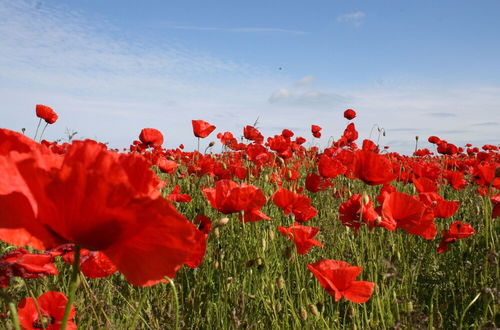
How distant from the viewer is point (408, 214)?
1.81 metres

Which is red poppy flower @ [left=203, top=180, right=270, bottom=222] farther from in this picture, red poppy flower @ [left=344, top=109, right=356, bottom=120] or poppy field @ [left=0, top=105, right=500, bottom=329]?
red poppy flower @ [left=344, top=109, right=356, bottom=120]

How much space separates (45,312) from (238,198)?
0.83m

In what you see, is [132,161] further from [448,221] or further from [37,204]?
[448,221]

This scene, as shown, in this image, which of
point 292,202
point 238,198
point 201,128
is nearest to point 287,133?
point 201,128

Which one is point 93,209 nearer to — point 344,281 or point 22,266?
point 22,266

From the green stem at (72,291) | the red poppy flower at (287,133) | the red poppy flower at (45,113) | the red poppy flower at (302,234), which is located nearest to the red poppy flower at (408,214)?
the red poppy flower at (302,234)

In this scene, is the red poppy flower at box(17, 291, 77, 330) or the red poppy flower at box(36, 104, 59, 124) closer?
the red poppy flower at box(17, 291, 77, 330)

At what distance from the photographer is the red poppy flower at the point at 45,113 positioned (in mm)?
4168

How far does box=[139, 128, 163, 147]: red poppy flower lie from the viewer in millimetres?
4051

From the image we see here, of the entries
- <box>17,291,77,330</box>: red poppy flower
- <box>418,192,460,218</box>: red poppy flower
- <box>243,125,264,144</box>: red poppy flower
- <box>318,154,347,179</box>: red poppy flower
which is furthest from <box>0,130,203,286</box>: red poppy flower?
<box>243,125,264,144</box>: red poppy flower

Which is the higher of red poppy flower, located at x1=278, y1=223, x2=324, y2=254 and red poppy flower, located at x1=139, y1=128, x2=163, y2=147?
red poppy flower, located at x1=139, y1=128, x2=163, y2=147

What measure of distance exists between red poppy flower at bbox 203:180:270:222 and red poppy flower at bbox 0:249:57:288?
0.88 m

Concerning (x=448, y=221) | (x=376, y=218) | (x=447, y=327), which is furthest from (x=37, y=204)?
(x=448, y=221)

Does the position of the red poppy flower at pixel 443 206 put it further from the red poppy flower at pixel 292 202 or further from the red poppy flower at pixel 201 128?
the red poppy flower at pixel 201 128
